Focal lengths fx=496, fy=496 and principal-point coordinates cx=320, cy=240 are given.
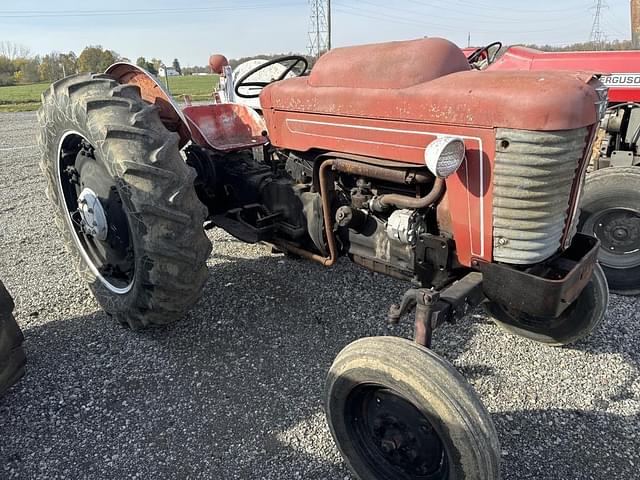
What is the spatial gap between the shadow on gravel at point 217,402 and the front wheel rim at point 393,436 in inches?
7.6

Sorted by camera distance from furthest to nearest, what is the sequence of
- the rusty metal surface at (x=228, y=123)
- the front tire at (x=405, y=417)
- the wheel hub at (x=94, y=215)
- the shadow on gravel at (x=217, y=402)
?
the rusty metal surface at (x=228, y=123), the wheel hub at (x=94, y=215), the shadow on gravel at (x=217, y=402), the front tire at (x=405, y=417)

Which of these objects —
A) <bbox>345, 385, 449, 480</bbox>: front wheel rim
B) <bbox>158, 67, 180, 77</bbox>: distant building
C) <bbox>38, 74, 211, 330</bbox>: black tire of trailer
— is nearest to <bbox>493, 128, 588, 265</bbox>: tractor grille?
<bbox>345, 385, 449, 480</bbox>: front wheel rim

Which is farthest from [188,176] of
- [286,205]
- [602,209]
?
[602,209]

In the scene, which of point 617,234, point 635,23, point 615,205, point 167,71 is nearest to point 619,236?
point 617,234

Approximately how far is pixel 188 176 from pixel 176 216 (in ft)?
0.73

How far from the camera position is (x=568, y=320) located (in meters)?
2.73

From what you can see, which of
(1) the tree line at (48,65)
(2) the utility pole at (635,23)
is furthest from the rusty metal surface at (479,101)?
(1) the tree line at (48,65)

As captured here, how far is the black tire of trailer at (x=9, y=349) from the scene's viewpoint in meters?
2.52

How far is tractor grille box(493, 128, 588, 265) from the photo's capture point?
1.82 meters

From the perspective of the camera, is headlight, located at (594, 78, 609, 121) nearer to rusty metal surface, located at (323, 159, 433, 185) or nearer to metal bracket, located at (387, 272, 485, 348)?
rusty metal surface, located at (323, 159, 433, 185)

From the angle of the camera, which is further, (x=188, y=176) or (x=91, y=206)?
(x=91, y=206)

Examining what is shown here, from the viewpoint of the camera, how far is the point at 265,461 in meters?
2.14

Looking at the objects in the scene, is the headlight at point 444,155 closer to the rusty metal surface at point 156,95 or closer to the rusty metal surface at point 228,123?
the rusty metal surface at point 228,123

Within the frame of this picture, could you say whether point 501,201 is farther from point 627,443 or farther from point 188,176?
point 188,176
